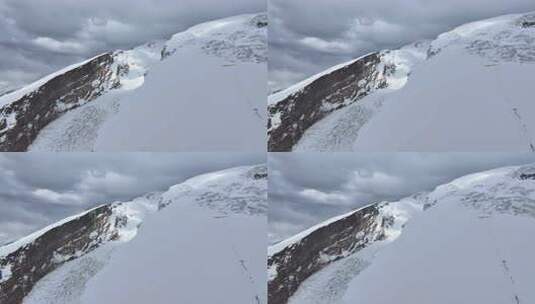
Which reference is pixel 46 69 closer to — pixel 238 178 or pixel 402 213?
pixel 238 178

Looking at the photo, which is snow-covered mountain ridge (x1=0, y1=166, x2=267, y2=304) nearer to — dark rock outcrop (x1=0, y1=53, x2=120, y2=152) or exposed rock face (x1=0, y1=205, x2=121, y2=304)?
exposed rock face (x1=0, y1=205, x2=121, y2=304)

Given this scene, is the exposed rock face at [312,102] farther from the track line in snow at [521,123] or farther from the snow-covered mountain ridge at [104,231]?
the track line in snow at [521,123]

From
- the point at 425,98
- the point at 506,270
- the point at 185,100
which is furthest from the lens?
the point at 185,100

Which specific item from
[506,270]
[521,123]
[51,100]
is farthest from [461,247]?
[51,100]

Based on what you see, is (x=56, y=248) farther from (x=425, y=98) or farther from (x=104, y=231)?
(x=425, y=98)

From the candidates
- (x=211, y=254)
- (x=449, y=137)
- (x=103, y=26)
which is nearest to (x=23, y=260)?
(x=211, y=254)

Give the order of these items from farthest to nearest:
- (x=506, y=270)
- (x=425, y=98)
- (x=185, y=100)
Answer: (x=185, y=100) → (x=425, y=98) → (x=506, y=270)

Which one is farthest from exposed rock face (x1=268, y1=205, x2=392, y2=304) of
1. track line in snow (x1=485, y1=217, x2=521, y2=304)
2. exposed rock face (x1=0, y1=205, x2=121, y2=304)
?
exposed rock face (x1=0, y1=205, x2=121, y2=304)
